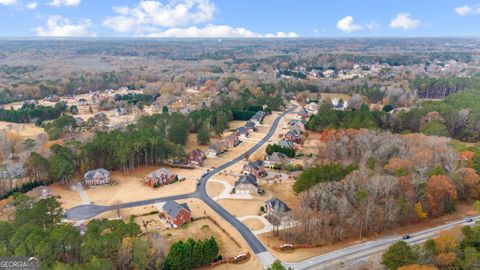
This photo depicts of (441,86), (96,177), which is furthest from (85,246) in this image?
(441,86)

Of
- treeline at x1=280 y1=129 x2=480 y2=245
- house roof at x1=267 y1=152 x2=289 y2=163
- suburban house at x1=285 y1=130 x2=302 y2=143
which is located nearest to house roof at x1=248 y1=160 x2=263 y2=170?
house roof at x1=267 y1=152 x2=289 y2=163

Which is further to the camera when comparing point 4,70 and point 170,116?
point 4,70

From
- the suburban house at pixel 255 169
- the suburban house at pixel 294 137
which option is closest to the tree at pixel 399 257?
the suburban house at pixel 255 169

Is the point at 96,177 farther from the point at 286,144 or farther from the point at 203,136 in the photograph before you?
the point at 286,144

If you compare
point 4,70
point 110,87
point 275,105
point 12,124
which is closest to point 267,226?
point 275,105

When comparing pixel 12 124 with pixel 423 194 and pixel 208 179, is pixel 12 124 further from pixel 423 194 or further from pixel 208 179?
pixel 423 194

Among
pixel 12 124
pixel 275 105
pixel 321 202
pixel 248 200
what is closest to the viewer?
pixel 321 202

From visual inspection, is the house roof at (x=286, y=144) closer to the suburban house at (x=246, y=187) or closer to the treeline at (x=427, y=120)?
the treeline at (x=427, y=120)
